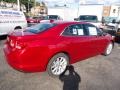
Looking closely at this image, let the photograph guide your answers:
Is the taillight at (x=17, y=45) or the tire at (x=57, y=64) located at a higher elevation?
the taillight at (x=17, y=45)

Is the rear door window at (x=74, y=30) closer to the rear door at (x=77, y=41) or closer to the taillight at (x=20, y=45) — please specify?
the rear door at (x=77, y=41)

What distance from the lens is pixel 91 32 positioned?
5.47 metres

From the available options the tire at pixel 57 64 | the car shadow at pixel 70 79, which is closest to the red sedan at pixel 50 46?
the tire at pixel 57 64

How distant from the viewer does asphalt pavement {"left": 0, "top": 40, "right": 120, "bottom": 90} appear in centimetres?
395

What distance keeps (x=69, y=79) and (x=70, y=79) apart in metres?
0.03

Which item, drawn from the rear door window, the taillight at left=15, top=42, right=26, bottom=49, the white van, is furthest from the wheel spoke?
the white van

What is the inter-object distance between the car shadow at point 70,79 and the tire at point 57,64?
179 millimetres

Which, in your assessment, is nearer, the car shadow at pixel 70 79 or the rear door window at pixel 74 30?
the car shadow at pixel 70 79

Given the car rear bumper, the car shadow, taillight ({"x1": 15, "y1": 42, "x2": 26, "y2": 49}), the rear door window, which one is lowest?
the car shadow

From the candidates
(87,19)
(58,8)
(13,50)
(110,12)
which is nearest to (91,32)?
(13,50)

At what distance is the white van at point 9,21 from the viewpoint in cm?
891

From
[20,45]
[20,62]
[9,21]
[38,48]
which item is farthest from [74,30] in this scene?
[9,21]

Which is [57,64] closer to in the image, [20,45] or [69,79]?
[69,79]

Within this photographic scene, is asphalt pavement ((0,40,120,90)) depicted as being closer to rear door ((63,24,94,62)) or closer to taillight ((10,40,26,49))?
rear door ((63,24,94,62))
